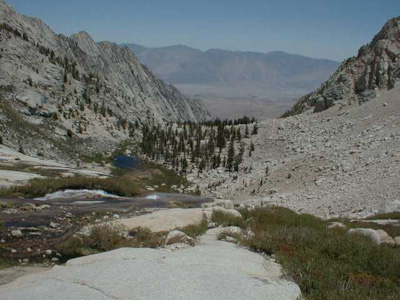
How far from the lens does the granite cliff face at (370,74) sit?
5897 cm

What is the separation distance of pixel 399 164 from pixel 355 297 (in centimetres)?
2602

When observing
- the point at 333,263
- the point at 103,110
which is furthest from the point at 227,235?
the point at 103,110

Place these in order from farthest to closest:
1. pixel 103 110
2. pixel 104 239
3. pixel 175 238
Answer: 1. pixel 103 110
2. pixel 104 239
3. pixel 175 238

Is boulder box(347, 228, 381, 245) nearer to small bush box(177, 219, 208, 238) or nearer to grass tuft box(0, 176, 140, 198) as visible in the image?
small bush box(177, 219, 208, 238)

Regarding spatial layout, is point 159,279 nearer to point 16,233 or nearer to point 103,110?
point 16,233

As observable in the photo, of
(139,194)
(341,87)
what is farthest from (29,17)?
(139,194)

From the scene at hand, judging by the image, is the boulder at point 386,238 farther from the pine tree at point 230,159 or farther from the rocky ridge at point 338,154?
the pine tree at point 230,159

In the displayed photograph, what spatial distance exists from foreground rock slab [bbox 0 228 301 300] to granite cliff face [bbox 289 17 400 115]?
2262 inches

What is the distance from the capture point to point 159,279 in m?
7.76

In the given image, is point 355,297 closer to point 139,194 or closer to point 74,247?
point 74,247

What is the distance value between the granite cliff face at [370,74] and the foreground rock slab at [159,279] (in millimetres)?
57443

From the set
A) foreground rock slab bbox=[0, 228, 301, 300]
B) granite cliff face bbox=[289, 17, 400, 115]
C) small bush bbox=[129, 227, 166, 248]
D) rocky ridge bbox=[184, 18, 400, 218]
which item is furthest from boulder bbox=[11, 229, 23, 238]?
granite cliff face bbox=[289, 17, 400, 115]

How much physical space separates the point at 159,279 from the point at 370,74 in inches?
2519

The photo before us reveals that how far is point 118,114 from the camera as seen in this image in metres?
92.9
